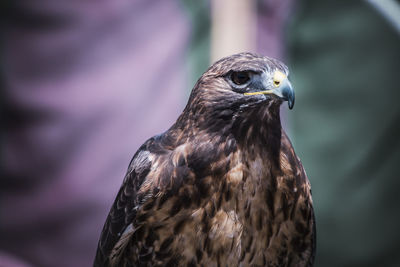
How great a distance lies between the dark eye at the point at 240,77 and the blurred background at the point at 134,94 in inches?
39.0

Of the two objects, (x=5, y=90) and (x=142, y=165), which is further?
(x=5, y=90)

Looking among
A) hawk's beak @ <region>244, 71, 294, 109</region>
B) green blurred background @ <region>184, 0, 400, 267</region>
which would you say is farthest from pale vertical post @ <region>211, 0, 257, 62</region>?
hawk's beak @ <region>244, 71, 294, 109</region>

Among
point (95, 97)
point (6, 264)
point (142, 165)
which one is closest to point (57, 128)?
point (95, 97)

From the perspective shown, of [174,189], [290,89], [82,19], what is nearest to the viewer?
[290,89]

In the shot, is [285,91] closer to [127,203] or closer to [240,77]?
[240,77]

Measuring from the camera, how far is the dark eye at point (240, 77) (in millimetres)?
1026

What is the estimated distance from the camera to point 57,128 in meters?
2.18

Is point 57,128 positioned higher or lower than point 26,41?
lower

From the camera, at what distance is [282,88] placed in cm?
97

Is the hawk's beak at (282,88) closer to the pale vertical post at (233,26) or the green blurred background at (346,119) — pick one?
the pale vertical post at (233,26)

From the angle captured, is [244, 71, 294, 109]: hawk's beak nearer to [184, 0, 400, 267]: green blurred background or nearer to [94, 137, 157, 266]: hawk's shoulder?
[94, 137, 157, 266]: hawk's shoulder

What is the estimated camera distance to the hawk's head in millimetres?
983

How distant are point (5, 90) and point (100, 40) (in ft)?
1.63

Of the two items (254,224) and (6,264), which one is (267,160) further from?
(6,264)
